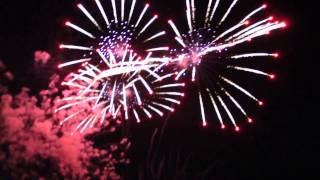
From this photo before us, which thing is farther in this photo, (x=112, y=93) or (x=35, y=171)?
(x=35, y=171)

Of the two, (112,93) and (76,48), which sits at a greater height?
(76,48)

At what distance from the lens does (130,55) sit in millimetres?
10555

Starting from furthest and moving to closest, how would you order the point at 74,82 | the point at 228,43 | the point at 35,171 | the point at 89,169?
the point at 89,169, the point at 35,171, the point at 74,82, the point at 228,43

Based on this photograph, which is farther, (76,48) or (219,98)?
(219,98)

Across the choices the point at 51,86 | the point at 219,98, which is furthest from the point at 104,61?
the point at 219,98

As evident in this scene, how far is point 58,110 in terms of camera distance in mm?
11617

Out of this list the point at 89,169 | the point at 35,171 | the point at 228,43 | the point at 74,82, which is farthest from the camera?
the point at 89,169

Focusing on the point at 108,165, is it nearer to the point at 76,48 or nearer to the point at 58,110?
the point at 58,110

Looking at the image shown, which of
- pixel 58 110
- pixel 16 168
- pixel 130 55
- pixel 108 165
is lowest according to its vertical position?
pixel 108 165

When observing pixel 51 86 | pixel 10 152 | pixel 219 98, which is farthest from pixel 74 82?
pixel 219 98

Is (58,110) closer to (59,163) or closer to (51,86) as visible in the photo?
(51,86)

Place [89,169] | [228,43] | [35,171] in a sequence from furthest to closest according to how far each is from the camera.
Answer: [89,169] → [35,171] → [228,43]

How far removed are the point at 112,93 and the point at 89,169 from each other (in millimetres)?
3161

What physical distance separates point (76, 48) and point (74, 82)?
2.98ft
